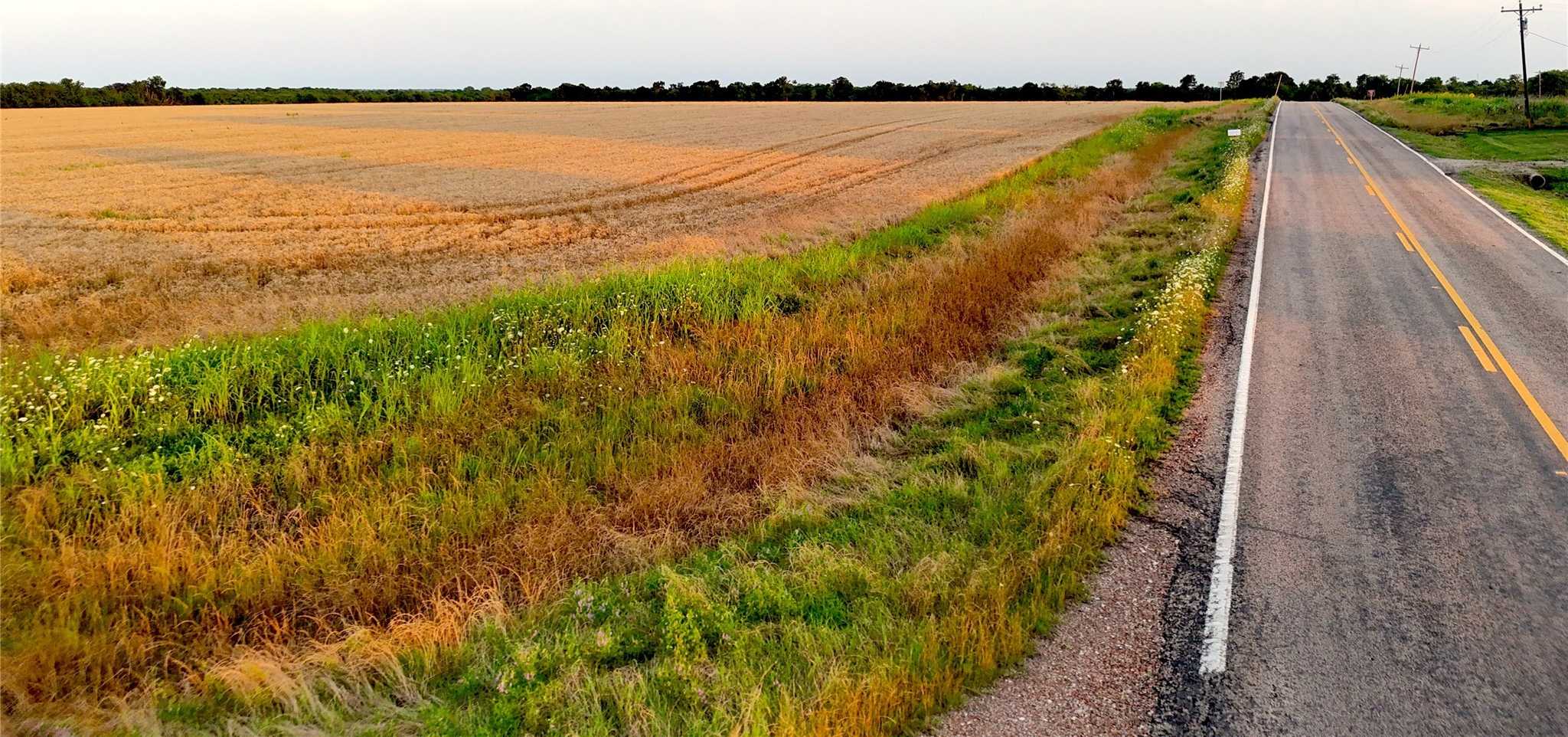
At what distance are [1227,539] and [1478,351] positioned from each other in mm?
6642

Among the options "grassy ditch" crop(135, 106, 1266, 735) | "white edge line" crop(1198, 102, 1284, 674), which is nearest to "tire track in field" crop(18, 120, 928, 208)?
"grassy ditch" crop(135, 106, 1266, 735)

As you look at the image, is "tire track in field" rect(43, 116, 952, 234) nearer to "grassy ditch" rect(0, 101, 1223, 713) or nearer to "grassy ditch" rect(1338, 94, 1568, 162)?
"grassy ditch" rect(0, 101, 1223, 713)

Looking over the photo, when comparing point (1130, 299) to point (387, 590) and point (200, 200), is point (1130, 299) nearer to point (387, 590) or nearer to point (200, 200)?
point (387, 590)

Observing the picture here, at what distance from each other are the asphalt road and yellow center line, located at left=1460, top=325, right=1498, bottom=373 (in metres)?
0.04

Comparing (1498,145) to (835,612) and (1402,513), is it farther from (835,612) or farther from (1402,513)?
(835,612)

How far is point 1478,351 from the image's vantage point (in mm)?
9484

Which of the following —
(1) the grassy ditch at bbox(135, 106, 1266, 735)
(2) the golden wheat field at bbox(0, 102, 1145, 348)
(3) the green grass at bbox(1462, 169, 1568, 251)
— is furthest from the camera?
(3) the green grass at bbox(1462, 169, 1568, 251)

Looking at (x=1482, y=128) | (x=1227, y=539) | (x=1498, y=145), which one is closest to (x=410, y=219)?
(x=1227, y=539)

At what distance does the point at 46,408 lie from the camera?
22.3 ft

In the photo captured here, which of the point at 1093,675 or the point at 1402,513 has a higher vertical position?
the point at 1402,513

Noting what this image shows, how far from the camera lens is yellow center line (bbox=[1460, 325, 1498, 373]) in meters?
8.93

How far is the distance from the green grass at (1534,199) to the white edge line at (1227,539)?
11978mm

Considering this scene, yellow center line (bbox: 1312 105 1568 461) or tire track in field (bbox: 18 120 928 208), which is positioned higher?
tire track in field (bbox: 18 120 928 208)

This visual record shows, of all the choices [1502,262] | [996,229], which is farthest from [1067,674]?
[1502,262]
